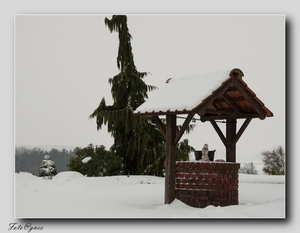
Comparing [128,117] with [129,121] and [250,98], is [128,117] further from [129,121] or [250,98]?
[250,98]

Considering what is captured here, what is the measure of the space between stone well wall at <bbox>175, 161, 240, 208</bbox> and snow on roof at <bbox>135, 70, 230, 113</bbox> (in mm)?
1378

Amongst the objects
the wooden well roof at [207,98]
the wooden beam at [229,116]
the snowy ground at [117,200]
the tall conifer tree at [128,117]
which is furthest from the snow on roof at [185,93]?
the tall conifer tree at [128,117]

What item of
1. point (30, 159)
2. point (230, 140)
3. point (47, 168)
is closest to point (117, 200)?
point (230, 140)

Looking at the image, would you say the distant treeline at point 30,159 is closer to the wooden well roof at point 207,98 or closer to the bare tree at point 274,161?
the wooden well roof at point 207,98

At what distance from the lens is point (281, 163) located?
2236 centimetres

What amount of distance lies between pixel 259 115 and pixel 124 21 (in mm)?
10507

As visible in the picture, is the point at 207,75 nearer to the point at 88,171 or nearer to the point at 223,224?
the point at 223,224

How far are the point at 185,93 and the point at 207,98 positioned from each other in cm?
81

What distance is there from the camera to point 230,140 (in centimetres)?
1241

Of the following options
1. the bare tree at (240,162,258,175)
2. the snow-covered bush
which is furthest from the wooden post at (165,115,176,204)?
the bare tree at (240,162,258,175)

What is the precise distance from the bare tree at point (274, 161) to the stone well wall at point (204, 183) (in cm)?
1093

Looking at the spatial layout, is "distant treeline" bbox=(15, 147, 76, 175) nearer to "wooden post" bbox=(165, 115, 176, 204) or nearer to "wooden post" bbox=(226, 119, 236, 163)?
"wooden post" bbox=(165, 115, 176, 204)

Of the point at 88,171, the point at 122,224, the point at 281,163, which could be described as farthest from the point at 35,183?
the point at 281,163

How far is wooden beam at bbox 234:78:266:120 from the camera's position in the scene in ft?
36.3
